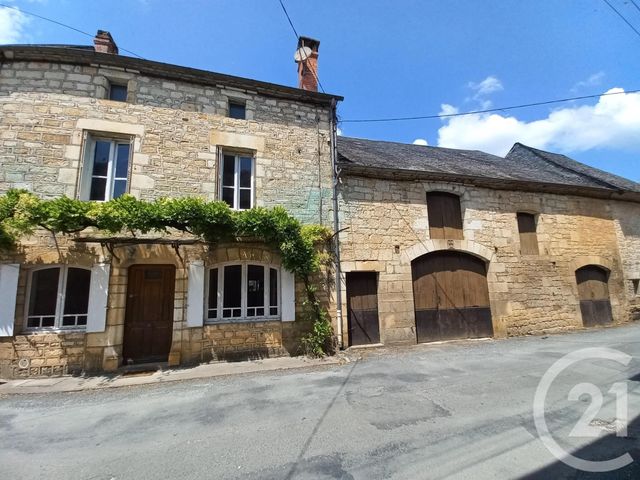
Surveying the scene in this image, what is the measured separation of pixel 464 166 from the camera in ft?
33.6

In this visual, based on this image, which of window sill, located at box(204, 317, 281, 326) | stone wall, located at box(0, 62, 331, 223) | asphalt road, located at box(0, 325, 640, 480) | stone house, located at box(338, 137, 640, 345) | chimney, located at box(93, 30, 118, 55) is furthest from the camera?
stone house, located at box(338, 137, 640, 345)

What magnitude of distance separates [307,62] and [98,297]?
316 inches

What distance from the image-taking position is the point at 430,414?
3.74 metres

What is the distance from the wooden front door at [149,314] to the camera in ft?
20.1

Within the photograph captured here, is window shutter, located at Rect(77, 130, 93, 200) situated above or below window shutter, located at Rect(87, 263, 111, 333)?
above

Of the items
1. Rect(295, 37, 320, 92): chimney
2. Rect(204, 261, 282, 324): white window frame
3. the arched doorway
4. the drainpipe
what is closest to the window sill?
Rect(204, 261, 282, 324): white window frame

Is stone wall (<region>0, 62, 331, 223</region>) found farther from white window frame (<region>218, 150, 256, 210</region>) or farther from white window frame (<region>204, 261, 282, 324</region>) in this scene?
white window frame (<region>204, 261, 282, 324</region>)

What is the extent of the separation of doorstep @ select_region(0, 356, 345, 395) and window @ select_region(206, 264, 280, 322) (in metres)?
1.00

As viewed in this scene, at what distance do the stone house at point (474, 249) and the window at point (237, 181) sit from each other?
94.6 inches

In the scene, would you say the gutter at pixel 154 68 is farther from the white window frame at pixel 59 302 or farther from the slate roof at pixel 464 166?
the white window frame at pixel 59 302

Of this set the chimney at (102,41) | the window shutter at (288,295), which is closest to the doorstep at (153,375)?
the window shutter at (288,295)

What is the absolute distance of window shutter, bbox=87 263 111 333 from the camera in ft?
18.6

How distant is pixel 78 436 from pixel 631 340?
1145 centimetres

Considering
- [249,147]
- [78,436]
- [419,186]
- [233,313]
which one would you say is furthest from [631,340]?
[78,436]
